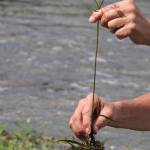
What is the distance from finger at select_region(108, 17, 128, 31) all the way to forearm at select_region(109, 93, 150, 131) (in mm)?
509

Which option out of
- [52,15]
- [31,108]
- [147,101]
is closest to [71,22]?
[52,15]

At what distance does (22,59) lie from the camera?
37.4ft

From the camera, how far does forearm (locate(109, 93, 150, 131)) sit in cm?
332

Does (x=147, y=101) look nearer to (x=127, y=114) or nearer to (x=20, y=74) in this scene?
(x=127, y=114)

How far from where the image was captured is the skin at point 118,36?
9.43 feet

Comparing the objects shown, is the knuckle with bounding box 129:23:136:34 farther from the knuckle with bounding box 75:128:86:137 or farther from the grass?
the grass

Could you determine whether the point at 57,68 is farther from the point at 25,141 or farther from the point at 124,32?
the point at 124,32

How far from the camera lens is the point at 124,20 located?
2.89 metres

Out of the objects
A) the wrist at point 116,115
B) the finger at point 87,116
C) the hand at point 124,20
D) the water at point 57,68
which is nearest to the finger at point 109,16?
the hand at point 124,20

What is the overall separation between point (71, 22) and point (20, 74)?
3966 mm

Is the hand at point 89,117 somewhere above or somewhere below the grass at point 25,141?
above

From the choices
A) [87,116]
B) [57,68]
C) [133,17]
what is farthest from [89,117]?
[57,68]

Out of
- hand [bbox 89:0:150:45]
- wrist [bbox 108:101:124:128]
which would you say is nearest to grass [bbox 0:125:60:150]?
wrist [bbox 108:101:124:128]

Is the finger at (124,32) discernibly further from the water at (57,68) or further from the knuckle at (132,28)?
the water at (57,68)
